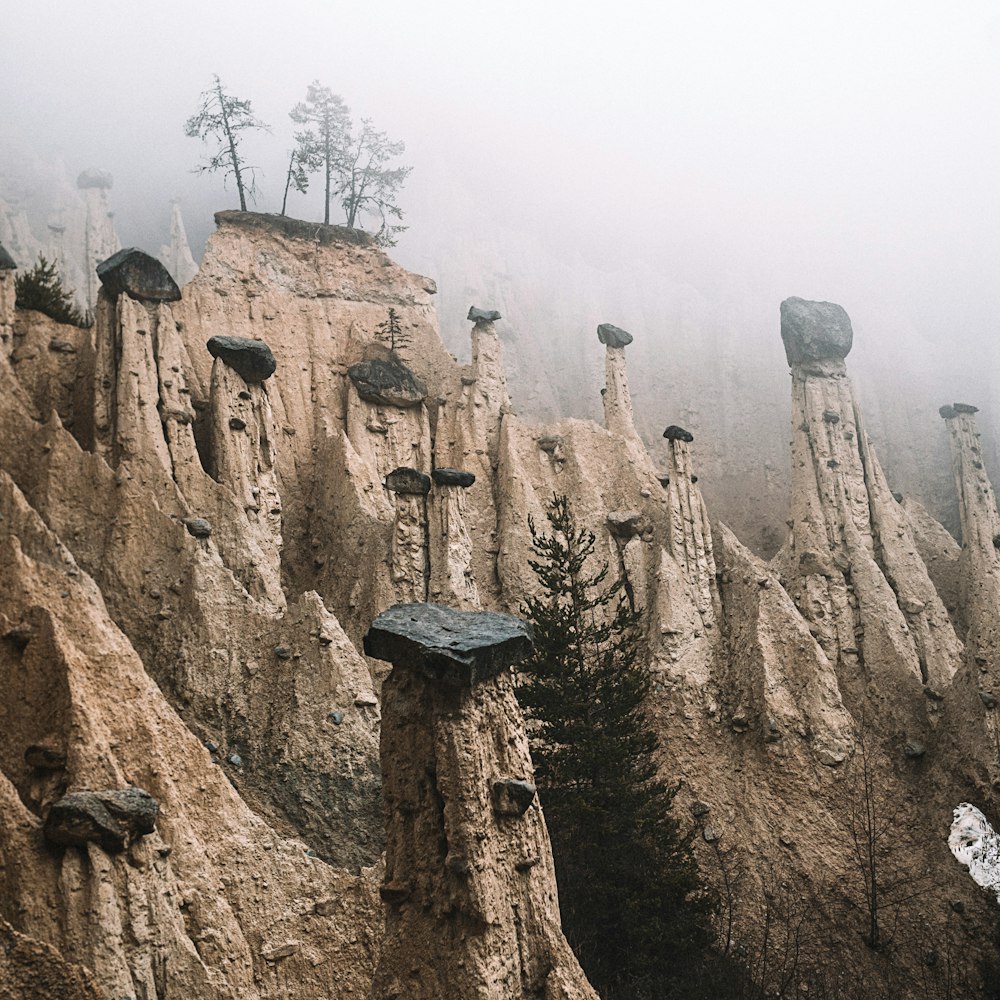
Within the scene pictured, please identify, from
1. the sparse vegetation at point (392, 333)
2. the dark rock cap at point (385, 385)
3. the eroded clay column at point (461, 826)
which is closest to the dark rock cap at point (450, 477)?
the dark rock cap at point (385, 385)

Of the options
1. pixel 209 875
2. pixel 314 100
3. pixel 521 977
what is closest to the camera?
pixel 521 977

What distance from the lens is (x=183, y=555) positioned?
18812mm

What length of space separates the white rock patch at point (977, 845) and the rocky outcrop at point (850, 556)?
262cm

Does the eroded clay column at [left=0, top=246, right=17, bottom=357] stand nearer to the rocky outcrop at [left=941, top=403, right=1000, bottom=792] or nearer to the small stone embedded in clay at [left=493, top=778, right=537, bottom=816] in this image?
the small stone embedded in clay at [left=493, top=778, right=537, bottom=816]

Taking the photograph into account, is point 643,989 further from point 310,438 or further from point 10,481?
point 310,438

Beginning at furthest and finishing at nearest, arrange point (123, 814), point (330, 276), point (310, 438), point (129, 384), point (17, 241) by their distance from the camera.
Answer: point (17, 241), point (330, 276), point (310, 438), point (129, 384), point (123, 814)

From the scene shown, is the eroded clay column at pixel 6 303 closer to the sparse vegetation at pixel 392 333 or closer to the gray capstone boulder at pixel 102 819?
the sparse vegetation at pixel 392 333

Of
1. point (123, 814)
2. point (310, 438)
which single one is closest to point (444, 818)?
point (123, 814)

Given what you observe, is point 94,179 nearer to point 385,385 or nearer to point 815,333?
point 385,385

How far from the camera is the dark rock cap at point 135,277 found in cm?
2342

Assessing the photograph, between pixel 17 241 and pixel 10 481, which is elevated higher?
pixel 17 241

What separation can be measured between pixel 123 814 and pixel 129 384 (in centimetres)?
1278

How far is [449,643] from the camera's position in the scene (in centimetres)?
1005

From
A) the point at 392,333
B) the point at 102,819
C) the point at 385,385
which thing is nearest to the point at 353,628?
the point at 385,385
